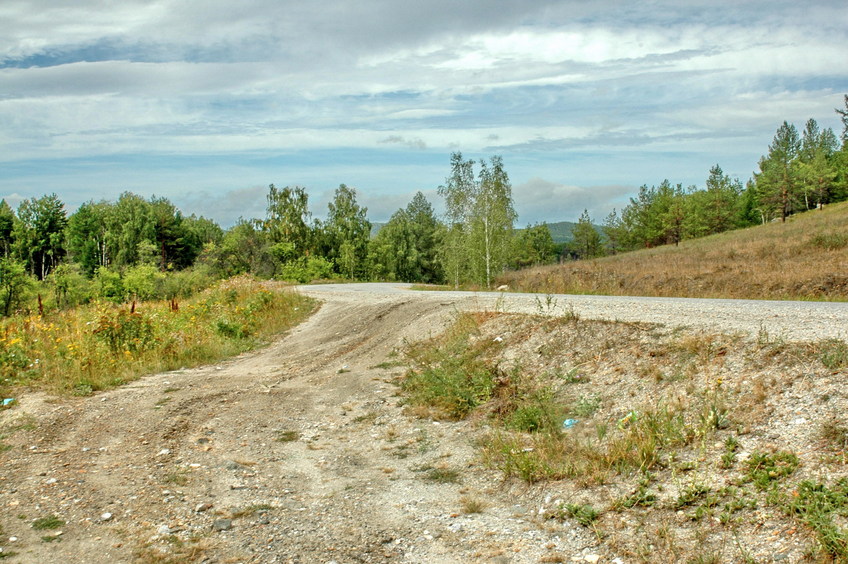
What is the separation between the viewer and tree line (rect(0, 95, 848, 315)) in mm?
30188

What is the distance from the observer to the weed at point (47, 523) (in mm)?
4773

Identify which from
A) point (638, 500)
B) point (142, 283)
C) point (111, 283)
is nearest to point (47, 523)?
point (638, 500)

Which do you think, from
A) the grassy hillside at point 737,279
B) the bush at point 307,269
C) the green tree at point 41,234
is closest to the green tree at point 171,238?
Answer: the green tree at point 41,234

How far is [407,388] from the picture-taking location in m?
9.05

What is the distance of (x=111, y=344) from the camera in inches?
458

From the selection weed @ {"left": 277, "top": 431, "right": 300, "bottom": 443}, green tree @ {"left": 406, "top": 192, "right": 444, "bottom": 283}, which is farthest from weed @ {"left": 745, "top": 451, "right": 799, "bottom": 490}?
green tree @ {"left": 406, "top": 192, "right": 444, "bottom": 283}

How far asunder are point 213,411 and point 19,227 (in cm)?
8977

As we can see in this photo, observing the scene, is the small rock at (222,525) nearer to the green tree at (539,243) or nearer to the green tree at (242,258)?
the green tree at (242,258)

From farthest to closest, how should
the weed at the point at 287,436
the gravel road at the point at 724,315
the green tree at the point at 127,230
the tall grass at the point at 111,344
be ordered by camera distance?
the green tree at the point at 127,230
the tall grass at the point at 111,344
the gravel road at the point at 724,315
the weed at the point at 287,436

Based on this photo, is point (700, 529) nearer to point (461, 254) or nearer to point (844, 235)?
point (461, 254)

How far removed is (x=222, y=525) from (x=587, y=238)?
95103 millimetres

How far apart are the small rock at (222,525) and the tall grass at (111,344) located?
5493mm

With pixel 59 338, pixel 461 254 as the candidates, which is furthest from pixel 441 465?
pixel 461 254

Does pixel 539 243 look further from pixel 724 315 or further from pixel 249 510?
pixel 249 510
